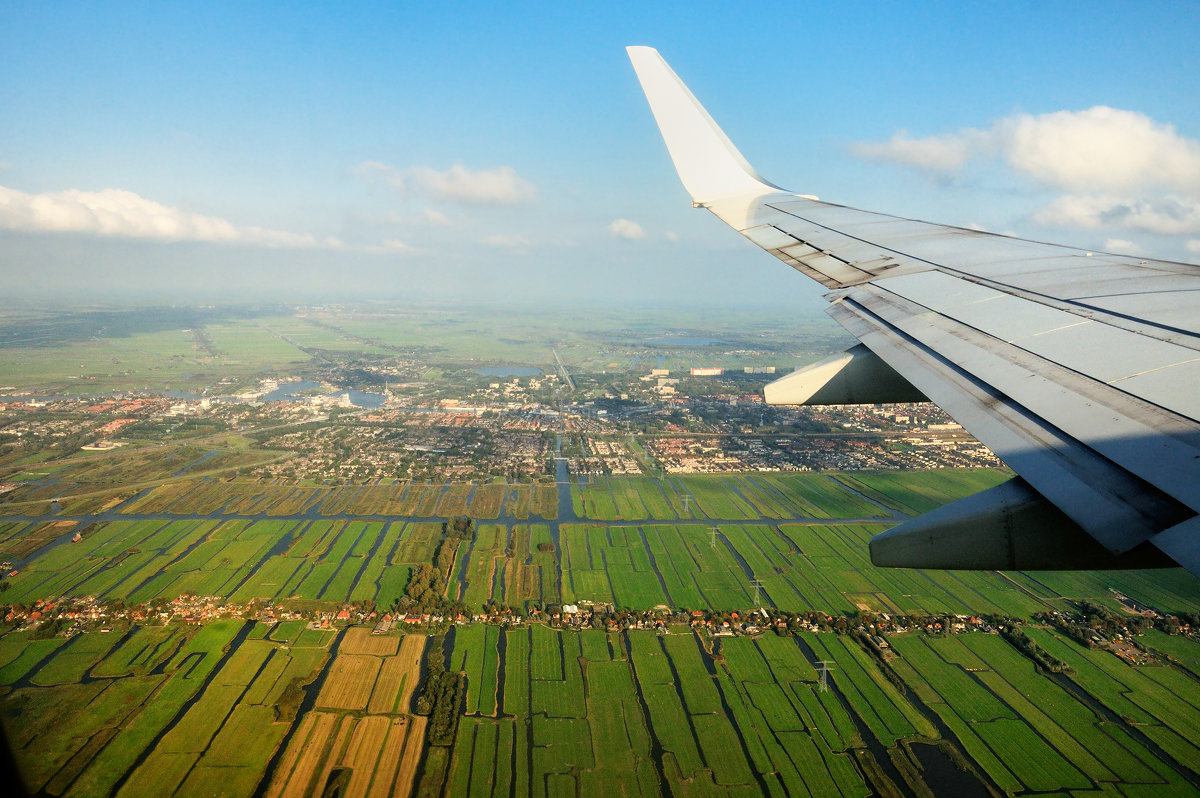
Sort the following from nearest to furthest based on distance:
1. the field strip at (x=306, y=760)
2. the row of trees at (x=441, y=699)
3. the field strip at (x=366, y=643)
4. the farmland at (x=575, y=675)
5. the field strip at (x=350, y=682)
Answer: the field strip at (x=306, y=760) → the farmland at (x=575, y=675) → the row of trees at (x=441, y=699) → the field strip at (x=350, y=682) → the field strip at (x=366, y=643)

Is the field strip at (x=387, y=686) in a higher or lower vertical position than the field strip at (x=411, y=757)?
higher

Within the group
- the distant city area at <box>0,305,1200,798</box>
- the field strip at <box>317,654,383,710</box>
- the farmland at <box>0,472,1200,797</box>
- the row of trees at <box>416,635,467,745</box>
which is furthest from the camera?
the field strip at <box>317,654,383,710</box>

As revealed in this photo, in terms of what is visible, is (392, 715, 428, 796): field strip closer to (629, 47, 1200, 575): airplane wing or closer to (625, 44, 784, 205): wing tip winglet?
(629, 47, 1200, 575): airplane wing

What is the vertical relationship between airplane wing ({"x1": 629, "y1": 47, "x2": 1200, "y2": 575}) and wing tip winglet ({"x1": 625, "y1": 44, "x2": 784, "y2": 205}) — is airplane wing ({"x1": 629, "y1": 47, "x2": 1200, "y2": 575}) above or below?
below

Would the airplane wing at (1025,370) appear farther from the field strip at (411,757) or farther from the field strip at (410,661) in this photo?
the field strip at (410,661)

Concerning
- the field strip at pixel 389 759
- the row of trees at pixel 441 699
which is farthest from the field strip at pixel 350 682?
the row of trees at pixel 441 699

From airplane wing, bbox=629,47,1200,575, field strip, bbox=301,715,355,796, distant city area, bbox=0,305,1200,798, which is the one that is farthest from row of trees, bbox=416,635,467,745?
airplane wing, bbox=629,47,1200,575

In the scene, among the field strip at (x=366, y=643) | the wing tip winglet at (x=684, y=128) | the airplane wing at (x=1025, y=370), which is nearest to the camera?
the airplane wing at (x=1025, y=370)
